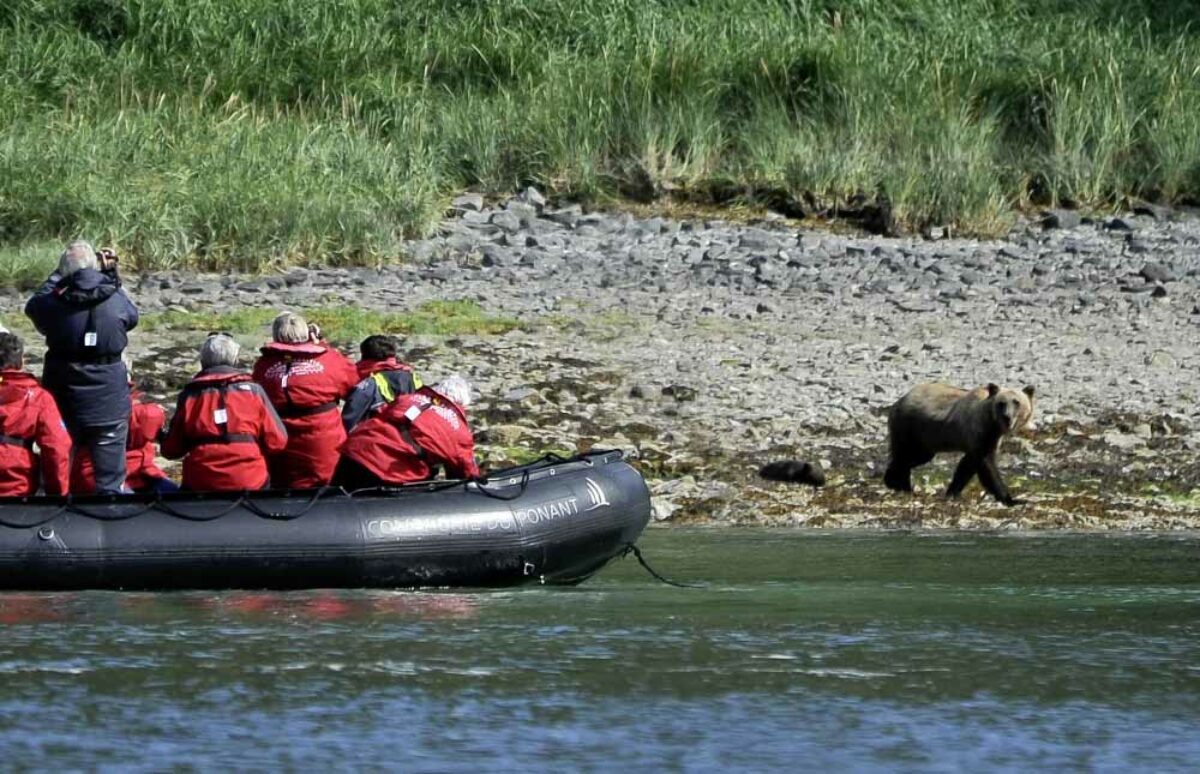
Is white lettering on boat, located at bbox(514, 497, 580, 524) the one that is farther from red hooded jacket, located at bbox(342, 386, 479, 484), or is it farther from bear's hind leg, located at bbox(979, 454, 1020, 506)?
bear's hind leg, located at bbox(979, 454, 1020, 506)

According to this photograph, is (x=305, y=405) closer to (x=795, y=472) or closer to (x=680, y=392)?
(x=795, y=472)

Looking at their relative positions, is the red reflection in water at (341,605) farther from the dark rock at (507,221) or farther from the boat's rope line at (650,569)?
the dark rock at (507,221)

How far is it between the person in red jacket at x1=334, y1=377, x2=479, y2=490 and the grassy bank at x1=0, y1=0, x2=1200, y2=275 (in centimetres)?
Result: 747

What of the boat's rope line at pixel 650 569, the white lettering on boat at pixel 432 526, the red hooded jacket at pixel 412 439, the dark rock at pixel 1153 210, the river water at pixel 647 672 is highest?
the dark rock at pixel 1153 210

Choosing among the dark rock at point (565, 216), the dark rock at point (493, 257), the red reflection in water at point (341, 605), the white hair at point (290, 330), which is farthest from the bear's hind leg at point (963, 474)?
the dark rock at point (565, 216)

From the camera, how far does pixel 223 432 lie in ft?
34.3

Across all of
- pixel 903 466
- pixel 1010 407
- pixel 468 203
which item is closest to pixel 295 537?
pixel 903 466

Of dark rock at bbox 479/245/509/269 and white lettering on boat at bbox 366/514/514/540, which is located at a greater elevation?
dark rock at bbox 479/245/509/269

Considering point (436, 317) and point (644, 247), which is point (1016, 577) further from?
point (644, 247)

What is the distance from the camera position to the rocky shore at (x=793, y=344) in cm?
1324

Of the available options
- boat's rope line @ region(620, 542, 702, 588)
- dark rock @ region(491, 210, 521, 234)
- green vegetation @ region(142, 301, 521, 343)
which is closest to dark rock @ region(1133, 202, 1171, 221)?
dark rock @ region(491, 210, 521, 234)

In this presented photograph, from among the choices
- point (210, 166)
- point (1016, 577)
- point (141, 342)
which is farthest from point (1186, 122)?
point (1016, 577)

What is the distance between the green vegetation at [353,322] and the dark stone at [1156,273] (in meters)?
4.78

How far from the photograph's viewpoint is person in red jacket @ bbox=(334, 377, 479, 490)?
10.5 meters
